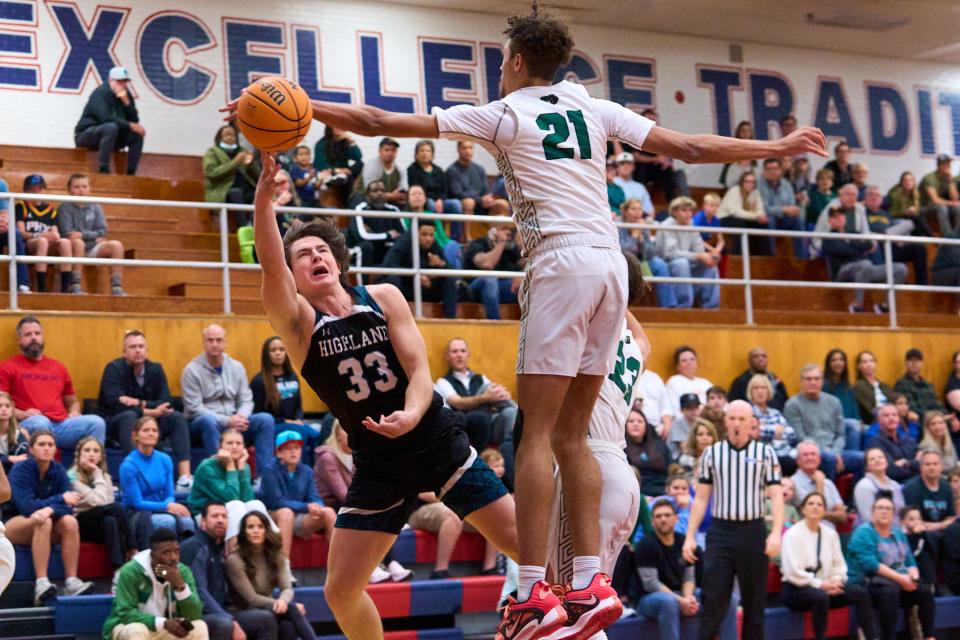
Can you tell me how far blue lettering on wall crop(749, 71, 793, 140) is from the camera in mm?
22594

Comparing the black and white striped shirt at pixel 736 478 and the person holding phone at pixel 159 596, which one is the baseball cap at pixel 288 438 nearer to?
the person holding phone at pixel 159 596

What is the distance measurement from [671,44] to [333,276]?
658 inches

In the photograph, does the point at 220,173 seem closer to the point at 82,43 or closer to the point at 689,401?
the point at 82,43

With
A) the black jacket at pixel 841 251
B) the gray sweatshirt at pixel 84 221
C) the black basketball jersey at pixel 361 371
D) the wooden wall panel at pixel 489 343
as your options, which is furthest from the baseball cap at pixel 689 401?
the black basketball jersey at pixel 361 371

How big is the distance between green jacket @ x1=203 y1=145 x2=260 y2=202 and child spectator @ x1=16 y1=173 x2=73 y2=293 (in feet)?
6.34

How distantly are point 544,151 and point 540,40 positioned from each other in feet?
1.52

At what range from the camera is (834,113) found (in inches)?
918

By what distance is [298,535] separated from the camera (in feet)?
40.8

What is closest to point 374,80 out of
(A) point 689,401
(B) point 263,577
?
(A) point 689,401

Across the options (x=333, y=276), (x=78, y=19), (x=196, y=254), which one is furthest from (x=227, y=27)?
(x=333, y=276)

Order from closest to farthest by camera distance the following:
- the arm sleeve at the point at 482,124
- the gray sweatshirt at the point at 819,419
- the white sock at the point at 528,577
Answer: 1. the white sock at the point at 528,577
2. the arm sleeve at the point at 482,124
3. the gray sweatshirt at the point at 819,419

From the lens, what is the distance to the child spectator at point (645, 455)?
13.8m

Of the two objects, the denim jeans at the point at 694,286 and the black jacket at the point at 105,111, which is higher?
the black jacket at the point at 105,111

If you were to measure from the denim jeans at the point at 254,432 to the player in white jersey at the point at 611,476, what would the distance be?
673cm
